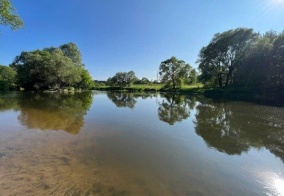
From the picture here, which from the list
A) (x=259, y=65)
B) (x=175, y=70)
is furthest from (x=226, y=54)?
(x=175, y=70)

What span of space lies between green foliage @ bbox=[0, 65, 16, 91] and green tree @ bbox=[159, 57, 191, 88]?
44970mm

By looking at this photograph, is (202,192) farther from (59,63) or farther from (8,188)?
(59,63)

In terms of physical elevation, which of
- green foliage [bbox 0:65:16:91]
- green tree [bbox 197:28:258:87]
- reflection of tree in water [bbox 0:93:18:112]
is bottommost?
reflection of tree in water [bbox 0:93:18:112]

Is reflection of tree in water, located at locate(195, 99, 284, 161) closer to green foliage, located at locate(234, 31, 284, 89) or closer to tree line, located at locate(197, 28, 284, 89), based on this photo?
green foliage, located at locate(234, 31, 284, 89)

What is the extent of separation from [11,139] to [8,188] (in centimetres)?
431

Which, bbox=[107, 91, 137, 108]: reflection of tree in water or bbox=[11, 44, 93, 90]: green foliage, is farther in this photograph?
bbox=[11, 44, 93, 90]: green foliage

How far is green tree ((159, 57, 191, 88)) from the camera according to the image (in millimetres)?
67500

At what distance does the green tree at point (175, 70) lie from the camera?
6750 centimetres

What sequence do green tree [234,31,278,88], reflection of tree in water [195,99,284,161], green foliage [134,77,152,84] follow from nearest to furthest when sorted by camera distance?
reflection of tree in water [195,99,284,161] < green tree [234,31,278,88] < green foliage [134,77,152,84]

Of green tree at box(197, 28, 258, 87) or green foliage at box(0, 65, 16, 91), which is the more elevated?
green tree at box(197, 28, 258, 87)

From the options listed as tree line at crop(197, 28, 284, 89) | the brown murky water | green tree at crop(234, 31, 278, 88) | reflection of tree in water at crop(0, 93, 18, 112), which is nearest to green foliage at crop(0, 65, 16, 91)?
reflection of tree in water at crop(0, 93, 18, 112)

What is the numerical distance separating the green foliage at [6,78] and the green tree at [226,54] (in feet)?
158

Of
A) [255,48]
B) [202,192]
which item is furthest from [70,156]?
[255,48]

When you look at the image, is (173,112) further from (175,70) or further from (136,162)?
(175,70)
